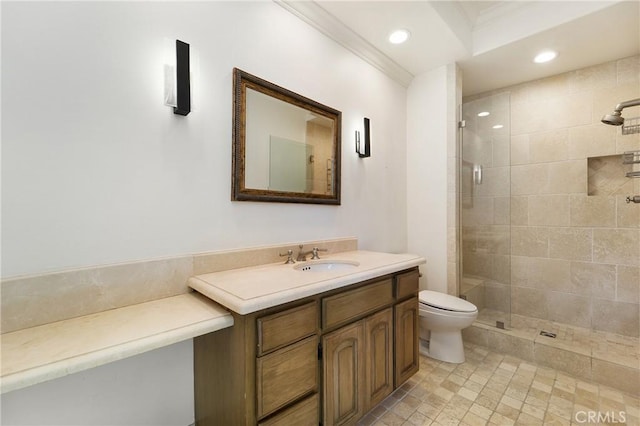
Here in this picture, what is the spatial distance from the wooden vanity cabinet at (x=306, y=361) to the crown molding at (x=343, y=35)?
5.75 feet

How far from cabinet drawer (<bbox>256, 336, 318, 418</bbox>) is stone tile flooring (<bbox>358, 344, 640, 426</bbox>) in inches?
27.5

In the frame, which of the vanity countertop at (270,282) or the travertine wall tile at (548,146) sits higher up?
the travertine wall tile at (548,146)

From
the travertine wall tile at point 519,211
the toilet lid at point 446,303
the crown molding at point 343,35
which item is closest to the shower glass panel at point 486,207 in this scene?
the travertine wall tile at point 519,211

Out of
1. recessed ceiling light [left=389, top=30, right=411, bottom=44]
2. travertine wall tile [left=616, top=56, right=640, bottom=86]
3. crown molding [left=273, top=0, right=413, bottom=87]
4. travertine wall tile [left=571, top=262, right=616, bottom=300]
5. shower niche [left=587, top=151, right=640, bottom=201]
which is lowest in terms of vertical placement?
travertine wall tile [left=571, top=262, right=616, bottom=300]

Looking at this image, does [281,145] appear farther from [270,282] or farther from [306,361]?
[306,361]

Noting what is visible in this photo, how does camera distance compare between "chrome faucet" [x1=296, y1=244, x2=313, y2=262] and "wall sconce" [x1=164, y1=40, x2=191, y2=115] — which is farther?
"chrome faucet" [x1=296, y1=244, x2=313, y2=262]

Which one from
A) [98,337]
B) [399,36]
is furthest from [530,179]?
[98,337]

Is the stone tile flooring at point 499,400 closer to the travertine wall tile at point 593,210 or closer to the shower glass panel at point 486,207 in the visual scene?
the shower glass panel at point 486,207

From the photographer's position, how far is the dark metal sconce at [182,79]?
3.93 feet

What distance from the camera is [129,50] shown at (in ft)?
3.72

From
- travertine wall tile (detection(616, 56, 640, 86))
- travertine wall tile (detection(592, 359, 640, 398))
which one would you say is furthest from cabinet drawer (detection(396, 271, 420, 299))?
travertine wall tile (detection(616, 56, 640, 86))

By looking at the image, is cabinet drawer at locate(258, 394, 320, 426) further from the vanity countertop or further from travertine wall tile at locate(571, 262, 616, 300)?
travertine wall tile at locate(571, 262, 616, 300)

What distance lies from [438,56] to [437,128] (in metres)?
0.61

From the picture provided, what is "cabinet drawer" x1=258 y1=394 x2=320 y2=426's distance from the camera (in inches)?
40.6
